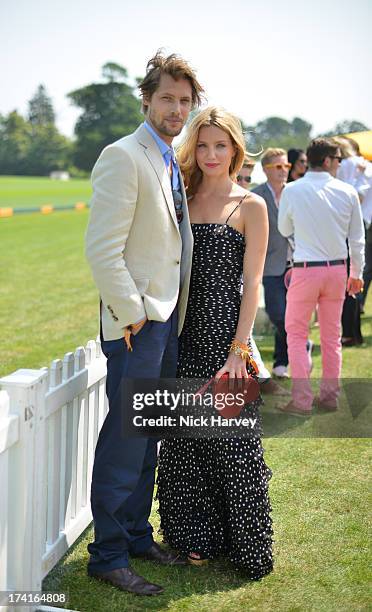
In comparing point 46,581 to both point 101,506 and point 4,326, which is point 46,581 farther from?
point 4,326

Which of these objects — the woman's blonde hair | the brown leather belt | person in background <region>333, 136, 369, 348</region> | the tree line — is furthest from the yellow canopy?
the tree line

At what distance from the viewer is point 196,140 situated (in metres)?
3.39

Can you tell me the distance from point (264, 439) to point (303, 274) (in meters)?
1.27

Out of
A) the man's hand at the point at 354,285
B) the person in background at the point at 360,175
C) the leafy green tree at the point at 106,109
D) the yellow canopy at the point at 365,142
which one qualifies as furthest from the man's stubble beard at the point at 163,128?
the leafy green tree at the point at 106,109

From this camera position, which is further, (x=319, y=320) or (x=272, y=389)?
(x=272, y=389)

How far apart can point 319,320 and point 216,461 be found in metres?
2.75

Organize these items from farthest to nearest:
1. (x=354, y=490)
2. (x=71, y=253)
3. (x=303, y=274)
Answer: (x=71, y=253) → (x=303, y=274) → (x=354, y=490)

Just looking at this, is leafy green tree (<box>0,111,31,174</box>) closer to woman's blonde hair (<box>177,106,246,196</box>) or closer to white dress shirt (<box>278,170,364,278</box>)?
white dress shirt (<box>278,170,364,278</box>)

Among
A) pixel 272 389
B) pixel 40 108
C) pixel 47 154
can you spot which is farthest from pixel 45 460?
pixel 40 108

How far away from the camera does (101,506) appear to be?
317cm

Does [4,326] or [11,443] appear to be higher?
[11,443]

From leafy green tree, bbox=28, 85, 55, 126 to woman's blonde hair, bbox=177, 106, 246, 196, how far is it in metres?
145

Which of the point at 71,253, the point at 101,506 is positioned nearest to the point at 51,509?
the point at 101,506

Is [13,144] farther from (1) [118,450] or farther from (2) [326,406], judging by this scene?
(1) [118,450]
